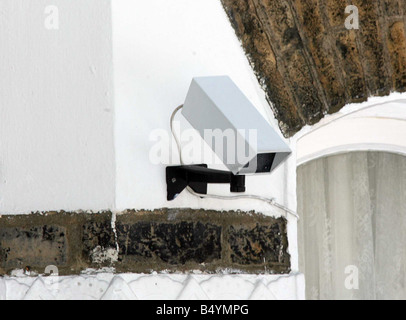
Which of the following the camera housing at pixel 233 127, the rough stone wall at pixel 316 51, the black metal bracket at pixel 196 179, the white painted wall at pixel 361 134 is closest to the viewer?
the camera housing at pixel 233 127

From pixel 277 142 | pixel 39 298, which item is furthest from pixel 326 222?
pixel 39 298

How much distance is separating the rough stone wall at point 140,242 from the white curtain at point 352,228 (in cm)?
35

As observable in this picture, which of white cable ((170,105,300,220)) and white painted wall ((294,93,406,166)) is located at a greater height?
white painted wall ((294,93,406,166))

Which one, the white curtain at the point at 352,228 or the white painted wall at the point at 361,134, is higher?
the white painted wall at the point at 361,134

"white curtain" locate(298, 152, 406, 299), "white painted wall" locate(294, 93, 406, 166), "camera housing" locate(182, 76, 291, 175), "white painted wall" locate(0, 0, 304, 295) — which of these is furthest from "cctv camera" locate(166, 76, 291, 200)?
"white curtain" locate(298, 152, 406, 299)

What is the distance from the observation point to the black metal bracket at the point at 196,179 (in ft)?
5.42

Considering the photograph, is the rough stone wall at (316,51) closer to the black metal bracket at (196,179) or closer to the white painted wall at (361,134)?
the white painted wall at (361,134)

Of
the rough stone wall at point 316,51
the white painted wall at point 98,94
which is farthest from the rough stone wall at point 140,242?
the rough stone wall at point 316,51

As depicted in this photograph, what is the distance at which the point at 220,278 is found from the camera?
174cm

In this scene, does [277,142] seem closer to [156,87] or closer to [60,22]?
[156,87]

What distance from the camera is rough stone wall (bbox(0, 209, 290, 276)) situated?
1698mm

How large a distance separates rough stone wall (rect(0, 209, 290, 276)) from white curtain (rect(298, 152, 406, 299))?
35 centimetres

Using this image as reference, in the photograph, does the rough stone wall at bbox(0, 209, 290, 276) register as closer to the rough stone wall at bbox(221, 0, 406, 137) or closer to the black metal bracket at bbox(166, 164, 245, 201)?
the black metal bracket at bbox(166, 164, 245, 201)
